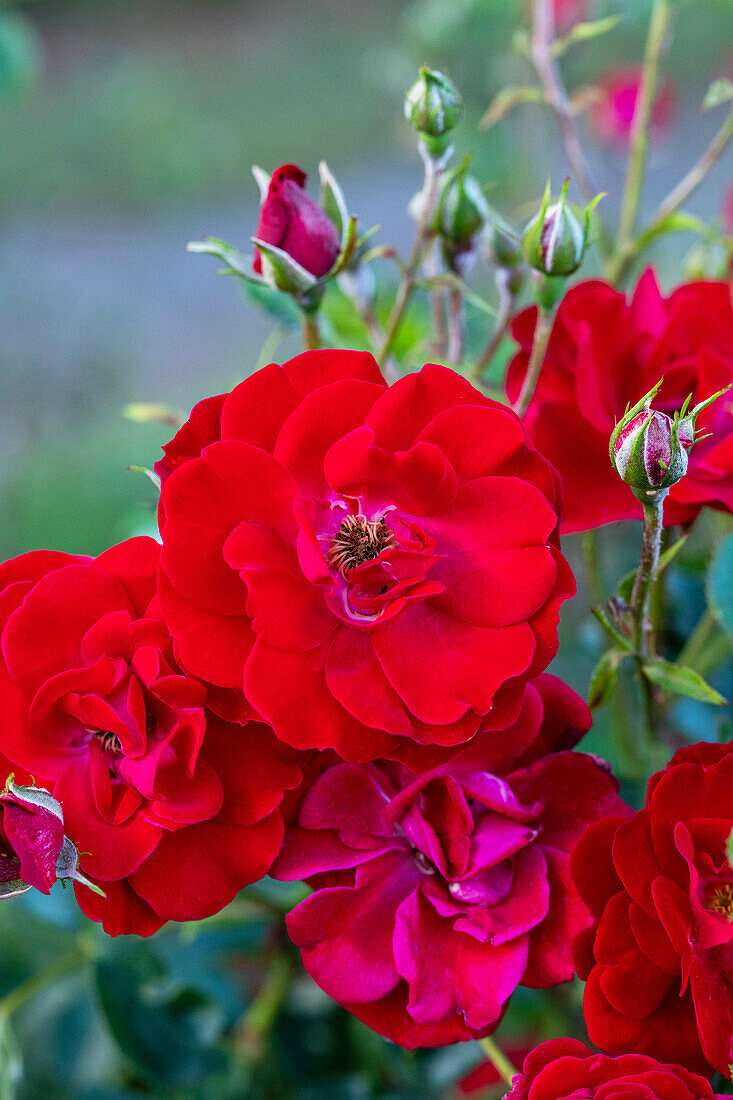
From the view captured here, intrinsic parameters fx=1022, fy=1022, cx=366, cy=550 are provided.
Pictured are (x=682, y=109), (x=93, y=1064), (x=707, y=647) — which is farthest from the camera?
(x=682, y=109)

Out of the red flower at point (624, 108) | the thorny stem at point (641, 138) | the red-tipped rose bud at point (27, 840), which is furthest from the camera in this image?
the red flower at point (624, 108)

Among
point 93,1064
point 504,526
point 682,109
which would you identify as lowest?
point 93,1064

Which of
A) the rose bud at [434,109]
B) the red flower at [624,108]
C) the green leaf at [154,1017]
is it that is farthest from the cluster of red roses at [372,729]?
the red flower at [624,108]

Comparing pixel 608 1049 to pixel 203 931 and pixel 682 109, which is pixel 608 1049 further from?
pixel 682 109

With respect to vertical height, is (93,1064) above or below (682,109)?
below

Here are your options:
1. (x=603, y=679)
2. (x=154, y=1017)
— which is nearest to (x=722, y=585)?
(x=603, y=679)

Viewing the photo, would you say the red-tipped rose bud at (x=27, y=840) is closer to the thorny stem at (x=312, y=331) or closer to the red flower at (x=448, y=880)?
the red flower at (x=448, y=880)

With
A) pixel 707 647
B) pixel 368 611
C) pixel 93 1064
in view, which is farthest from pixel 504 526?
pixel 93 1064
